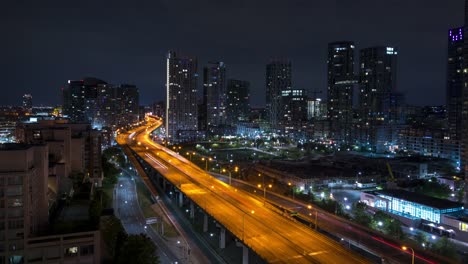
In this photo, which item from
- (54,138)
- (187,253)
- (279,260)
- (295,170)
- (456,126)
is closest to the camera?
(279,260)

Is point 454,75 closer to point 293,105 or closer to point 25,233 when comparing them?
point 293,105

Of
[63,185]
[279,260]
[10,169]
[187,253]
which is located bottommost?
[187,253]

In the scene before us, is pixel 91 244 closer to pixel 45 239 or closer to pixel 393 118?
pixel 45 239

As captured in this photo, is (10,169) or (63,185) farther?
(63,185)

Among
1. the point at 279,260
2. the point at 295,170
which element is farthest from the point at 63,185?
the point at 295,170

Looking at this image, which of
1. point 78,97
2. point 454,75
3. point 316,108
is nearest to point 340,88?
point 454,75

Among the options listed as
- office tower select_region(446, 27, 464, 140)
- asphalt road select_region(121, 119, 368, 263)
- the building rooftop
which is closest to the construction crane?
the building rooftop
